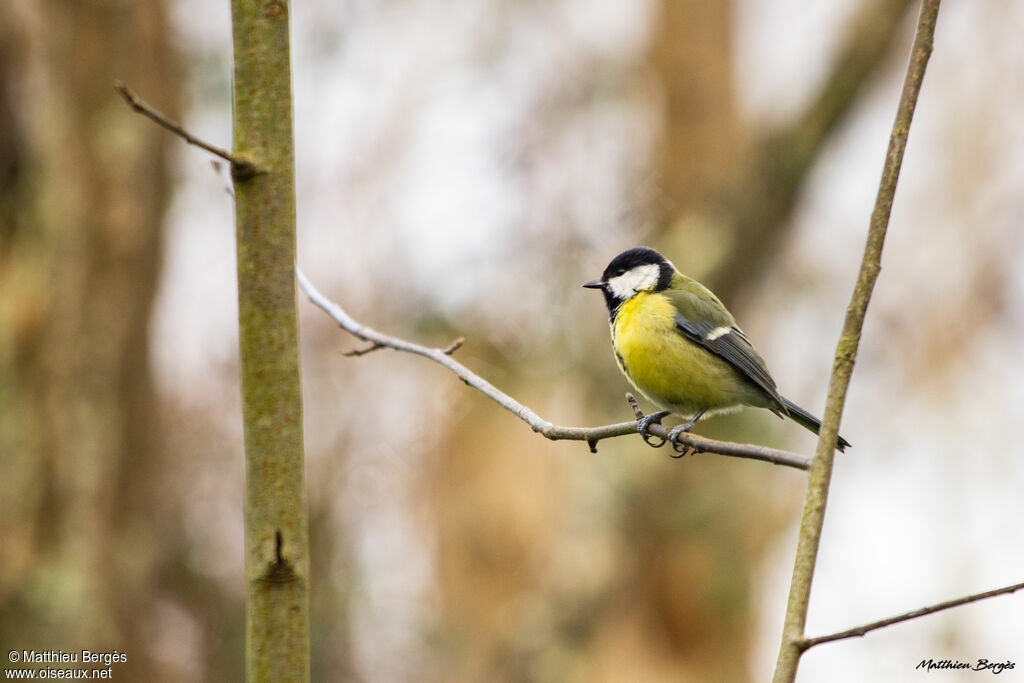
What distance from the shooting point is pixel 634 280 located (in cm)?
339

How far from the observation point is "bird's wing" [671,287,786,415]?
9.77ft

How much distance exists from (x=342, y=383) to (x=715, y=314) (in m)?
3.12

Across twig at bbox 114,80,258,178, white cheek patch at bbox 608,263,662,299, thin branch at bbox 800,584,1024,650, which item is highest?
white cheek patch at bbox 608,263,662,299

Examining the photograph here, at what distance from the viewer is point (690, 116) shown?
672 cm

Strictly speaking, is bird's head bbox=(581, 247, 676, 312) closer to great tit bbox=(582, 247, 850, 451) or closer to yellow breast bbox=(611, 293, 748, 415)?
great tit bbox=(582, 247, 850, 451)

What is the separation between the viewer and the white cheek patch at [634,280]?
3.36 meters

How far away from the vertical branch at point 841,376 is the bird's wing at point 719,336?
1813 mm

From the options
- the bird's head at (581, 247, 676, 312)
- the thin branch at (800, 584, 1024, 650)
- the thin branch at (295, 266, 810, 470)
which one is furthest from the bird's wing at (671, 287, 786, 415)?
the thin branch at (800, 584, 1024, 650)

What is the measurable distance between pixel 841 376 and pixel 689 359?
73.3 inches

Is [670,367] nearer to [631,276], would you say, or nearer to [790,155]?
[631,276]

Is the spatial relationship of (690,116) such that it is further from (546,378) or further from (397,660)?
(397,660)

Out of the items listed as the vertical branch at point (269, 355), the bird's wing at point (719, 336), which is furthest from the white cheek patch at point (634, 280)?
the vertical branch at point (269, 355)

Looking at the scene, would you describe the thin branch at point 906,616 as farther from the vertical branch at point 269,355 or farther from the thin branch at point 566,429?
the vertical branch at point 269,355

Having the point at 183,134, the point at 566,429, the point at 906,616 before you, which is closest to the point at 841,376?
the point at 906,616
